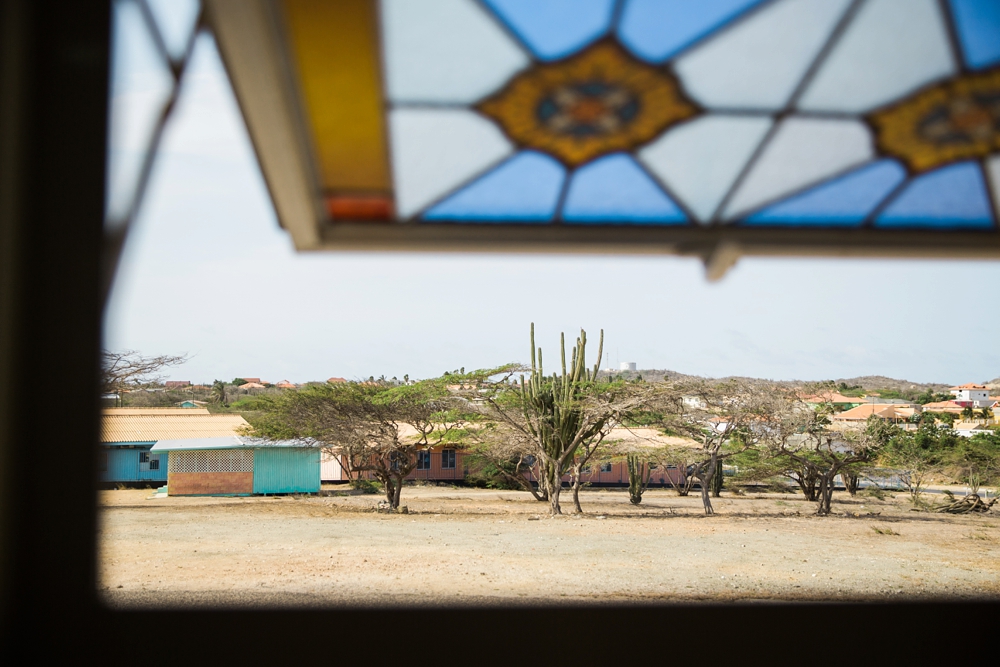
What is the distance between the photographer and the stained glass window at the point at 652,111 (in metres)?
1.75

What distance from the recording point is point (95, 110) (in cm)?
145

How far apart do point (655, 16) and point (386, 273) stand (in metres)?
24.9

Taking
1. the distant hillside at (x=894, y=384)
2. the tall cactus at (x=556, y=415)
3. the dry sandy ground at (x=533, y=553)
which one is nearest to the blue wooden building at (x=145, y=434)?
the dry sandy ground at (x=533, y=553)

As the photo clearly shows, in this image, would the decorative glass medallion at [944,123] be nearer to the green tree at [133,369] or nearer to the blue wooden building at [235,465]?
the blue wooden building at [235,465]

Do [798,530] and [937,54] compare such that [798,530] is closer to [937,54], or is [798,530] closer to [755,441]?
[755,441]

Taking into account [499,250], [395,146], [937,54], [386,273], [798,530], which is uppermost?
[386,273]

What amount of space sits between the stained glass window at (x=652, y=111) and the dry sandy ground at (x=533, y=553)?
4396mm

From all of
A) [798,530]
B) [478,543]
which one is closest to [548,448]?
[478,543]

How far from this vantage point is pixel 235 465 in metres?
15.1

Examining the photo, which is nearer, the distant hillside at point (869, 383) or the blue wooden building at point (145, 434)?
the distant hillside at point (869, 383)

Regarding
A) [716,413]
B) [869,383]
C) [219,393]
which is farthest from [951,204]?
[219,393]

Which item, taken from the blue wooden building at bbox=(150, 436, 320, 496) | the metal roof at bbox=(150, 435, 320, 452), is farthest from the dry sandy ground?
the metal roof at bbox=(150, 435, 320, 452)

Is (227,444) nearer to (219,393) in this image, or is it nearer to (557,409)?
(219,393)

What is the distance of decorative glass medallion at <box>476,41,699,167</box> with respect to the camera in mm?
2002
